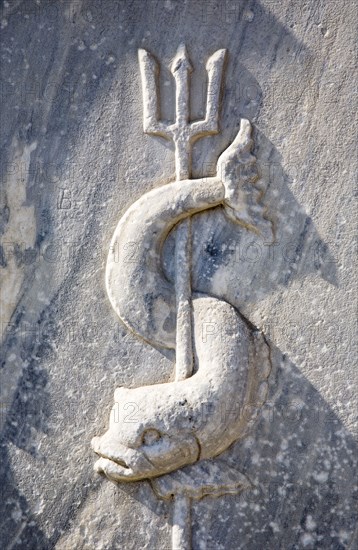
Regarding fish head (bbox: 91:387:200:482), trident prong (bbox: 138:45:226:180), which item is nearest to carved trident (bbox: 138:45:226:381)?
trident prong (bbox: 138:45:226:180)

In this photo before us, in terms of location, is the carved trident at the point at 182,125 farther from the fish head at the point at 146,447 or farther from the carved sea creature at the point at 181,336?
the fish head at the point at 146,447

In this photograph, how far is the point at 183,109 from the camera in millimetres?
2109

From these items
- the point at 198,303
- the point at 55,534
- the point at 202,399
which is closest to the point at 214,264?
the point at 198,303

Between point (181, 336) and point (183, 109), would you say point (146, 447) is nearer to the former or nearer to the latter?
point (181, 336)

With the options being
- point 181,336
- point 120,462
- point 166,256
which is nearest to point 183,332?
point 181,336

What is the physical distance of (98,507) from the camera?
2.08 m

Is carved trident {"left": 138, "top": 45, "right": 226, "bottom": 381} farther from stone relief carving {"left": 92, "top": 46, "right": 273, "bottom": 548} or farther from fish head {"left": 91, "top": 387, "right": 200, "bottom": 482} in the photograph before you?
fish head {"left": 91, "top": 387, "right": 200, "bottom": 482}

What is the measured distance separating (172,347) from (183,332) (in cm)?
5

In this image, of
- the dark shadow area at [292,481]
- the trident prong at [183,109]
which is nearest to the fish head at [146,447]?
the dark shadow area at [292,481]

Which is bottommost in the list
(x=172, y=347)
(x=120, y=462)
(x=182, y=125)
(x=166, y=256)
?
(x=120, y=462)

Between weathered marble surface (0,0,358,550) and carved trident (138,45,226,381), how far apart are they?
3 centimetres

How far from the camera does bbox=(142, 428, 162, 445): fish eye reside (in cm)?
200

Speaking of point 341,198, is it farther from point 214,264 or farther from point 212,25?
point 212,25

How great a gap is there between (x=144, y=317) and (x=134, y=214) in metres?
0.24
